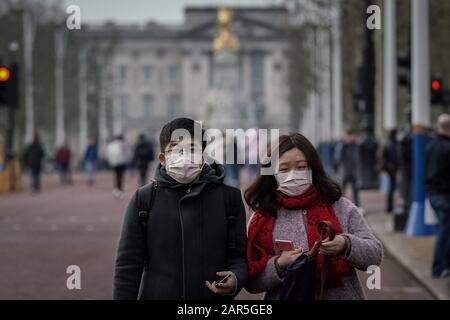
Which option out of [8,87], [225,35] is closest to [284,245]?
[8,87]

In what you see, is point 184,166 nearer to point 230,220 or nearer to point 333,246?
point 230,220

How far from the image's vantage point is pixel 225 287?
4.89 meters

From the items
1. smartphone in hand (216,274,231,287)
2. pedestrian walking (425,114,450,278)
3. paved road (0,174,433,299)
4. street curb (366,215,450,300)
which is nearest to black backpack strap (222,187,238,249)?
smartphone in hand (216,274,231,287)

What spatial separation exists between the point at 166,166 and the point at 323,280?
0.81 meters

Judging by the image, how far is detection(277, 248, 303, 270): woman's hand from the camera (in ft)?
16.2

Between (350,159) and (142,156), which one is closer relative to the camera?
A: (350,159)

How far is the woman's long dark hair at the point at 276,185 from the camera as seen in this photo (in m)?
5.13

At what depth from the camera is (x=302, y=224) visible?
201 inches

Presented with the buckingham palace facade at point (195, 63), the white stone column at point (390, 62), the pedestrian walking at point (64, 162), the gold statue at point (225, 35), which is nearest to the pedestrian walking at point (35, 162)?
the pedestrian walking at point (64, 162)

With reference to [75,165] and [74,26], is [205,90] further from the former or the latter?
[74,26]

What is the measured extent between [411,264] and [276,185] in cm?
884

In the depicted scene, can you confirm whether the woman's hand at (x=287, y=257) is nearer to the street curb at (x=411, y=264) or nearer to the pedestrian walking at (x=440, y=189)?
the street curb at (x=411, y=264)

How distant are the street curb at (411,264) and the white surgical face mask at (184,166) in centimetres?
583
